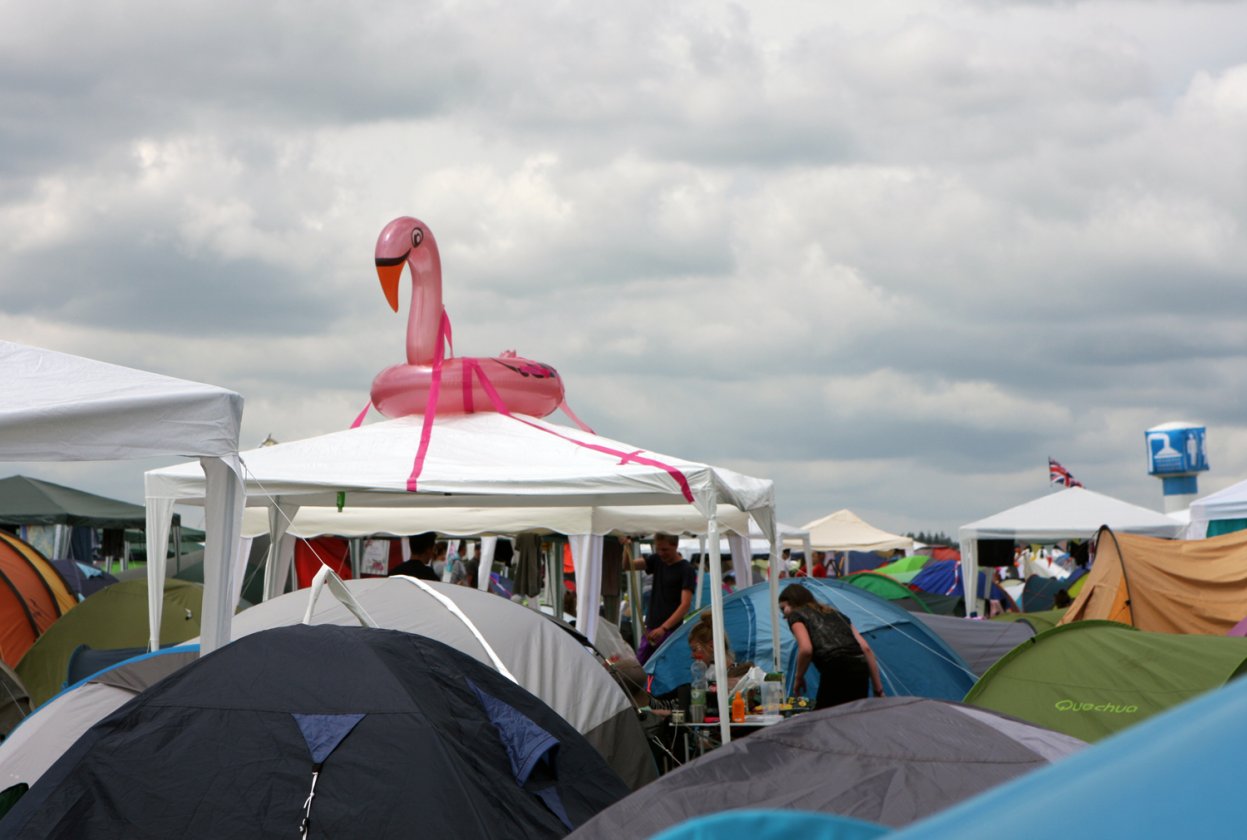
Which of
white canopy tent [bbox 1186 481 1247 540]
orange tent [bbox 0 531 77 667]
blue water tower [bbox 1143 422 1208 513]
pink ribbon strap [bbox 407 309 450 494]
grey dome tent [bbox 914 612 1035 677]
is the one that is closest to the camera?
pink ribbon strap [bbox 407 309 450 494]

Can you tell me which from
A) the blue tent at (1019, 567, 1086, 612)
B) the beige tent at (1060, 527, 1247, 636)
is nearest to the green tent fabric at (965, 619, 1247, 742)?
the beige tent at (1060, 527, 1247, 636)

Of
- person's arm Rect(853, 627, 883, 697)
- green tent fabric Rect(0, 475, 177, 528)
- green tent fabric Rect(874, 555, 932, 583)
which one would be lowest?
person's arm Rect(853, 627, 883, 697)

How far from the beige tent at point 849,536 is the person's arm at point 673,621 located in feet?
89.1

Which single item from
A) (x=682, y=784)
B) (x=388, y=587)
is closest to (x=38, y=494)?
(x=388, y=587)

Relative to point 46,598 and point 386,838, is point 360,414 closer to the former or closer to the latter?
point 46,598

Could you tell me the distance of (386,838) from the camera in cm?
495

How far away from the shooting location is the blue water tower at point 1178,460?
126ft

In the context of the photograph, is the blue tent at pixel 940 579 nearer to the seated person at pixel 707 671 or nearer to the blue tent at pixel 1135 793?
the seated person at pixel 707 671

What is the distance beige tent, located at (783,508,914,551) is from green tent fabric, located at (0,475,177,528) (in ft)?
73.5

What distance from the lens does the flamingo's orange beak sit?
1293 cm

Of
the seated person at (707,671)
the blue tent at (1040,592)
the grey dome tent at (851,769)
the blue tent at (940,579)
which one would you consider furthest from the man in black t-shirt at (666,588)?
the blue tent at (940,579)

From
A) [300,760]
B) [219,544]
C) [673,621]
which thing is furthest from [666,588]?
[300,760]

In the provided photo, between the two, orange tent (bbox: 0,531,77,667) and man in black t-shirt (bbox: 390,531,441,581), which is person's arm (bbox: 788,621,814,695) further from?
orange tent (bbox: 0,531,77,667)

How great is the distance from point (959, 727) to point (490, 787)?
1.84m
